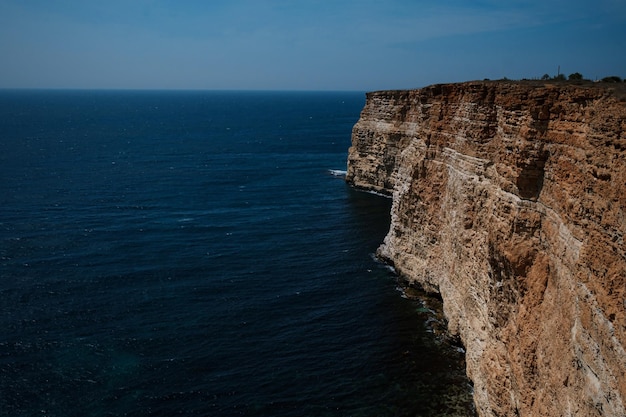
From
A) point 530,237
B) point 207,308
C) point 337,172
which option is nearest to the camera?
point 530,237

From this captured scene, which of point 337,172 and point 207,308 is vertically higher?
point 337,172

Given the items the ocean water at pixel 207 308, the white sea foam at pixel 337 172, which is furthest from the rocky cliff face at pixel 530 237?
the white sea foam at pixel 337 172

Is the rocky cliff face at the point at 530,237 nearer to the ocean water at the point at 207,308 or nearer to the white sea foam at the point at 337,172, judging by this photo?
the ocean water at the point at 207,308

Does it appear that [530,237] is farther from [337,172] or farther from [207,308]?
[337,172]

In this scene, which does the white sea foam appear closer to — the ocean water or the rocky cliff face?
the ocean water

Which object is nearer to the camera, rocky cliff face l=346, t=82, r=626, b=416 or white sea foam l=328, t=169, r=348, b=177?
rocky cliff face l=346, t=82, r=626, b=416

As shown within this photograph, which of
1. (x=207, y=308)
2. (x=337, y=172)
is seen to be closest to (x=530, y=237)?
(x=207, y=308)

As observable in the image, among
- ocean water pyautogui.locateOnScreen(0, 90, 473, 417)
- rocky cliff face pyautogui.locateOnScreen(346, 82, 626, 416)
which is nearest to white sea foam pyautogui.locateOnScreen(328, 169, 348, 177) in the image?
ocean water pyautogui.locateOnScreen(0, 90, 473, 417)

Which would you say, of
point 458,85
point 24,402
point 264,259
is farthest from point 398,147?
point 24,402
